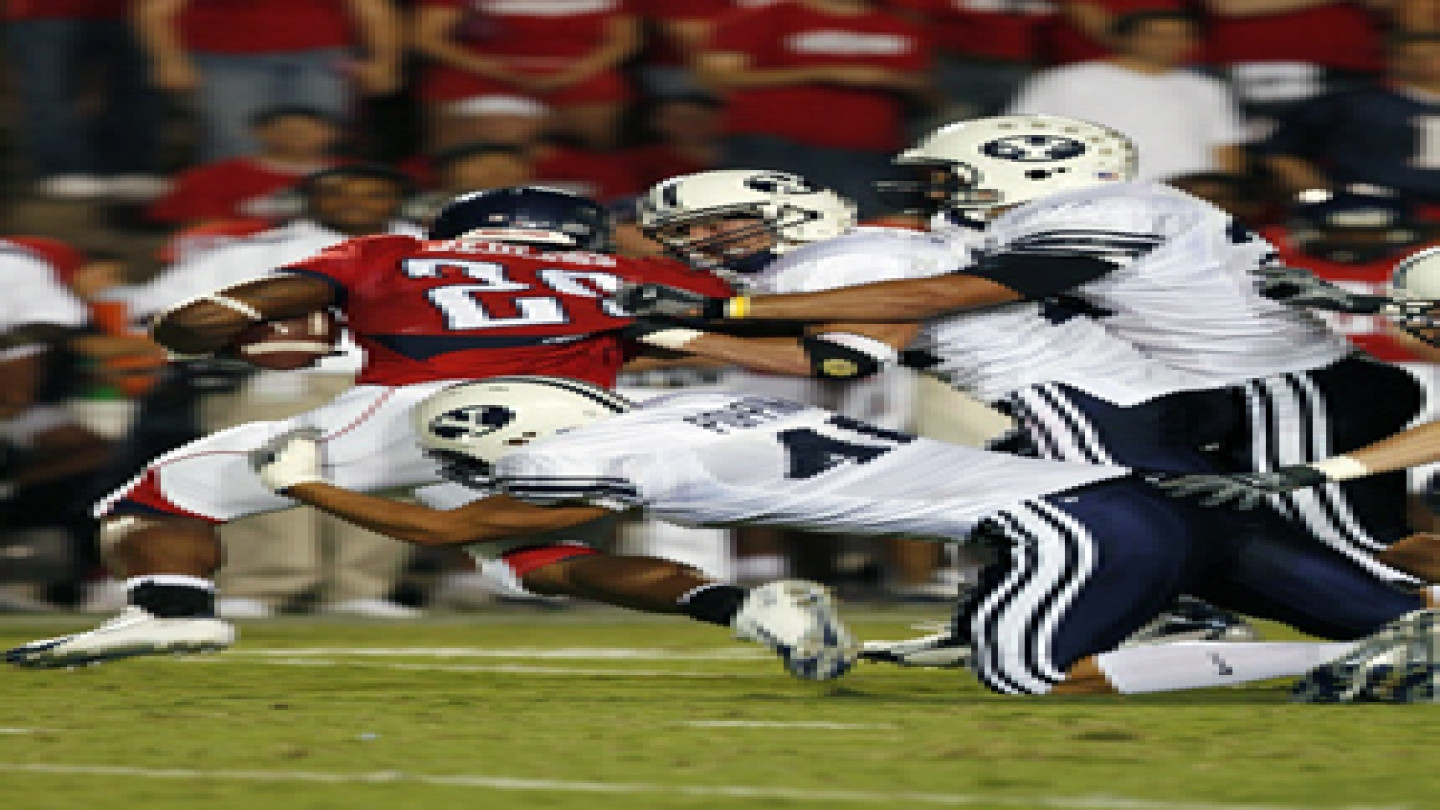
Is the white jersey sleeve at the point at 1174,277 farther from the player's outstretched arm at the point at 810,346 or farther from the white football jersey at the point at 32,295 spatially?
the white football jersey at the point at 32,295

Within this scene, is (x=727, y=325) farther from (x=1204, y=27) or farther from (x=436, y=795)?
(x=1204, y=27)

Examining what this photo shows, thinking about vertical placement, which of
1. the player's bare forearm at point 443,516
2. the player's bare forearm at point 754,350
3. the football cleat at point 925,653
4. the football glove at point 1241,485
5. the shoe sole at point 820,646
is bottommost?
Answer: the football cleat at point 925,653

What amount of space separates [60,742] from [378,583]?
456 cm

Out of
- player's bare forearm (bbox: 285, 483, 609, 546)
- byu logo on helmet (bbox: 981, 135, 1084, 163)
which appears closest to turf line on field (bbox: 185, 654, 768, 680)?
player's bare forearm (bbox: 285, 483, 609, 546)

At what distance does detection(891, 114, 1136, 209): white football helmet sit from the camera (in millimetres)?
6398

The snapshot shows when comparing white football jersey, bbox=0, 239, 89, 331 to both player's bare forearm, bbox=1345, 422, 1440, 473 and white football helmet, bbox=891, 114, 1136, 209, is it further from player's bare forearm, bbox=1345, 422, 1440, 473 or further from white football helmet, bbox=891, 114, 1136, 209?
player's bare forearm, bbox=1345, 422, 1440, 473

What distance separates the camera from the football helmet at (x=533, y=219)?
24.7 ft

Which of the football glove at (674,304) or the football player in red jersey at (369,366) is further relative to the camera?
the football player in red jersey at (369,366)

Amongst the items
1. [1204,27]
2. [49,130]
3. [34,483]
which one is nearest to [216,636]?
[34,483]

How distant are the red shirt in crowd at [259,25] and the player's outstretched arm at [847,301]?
4224 mm

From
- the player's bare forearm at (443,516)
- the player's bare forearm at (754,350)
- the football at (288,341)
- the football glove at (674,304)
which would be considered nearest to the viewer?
the football glove at (674,304)

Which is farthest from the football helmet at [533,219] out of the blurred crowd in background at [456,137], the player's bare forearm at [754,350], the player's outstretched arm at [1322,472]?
the player's outstretched arm at [1322,472]

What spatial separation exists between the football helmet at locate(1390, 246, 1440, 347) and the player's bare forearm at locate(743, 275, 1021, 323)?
899 mm

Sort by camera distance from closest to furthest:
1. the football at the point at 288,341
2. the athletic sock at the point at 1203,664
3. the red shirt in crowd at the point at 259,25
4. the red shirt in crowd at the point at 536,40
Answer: the athletic sock at the point at 1203,664 → the football at the point at 288,341 → the red shirt in crowd at the point at 259,25 → the red shirt in crowd at the point at 536,40
